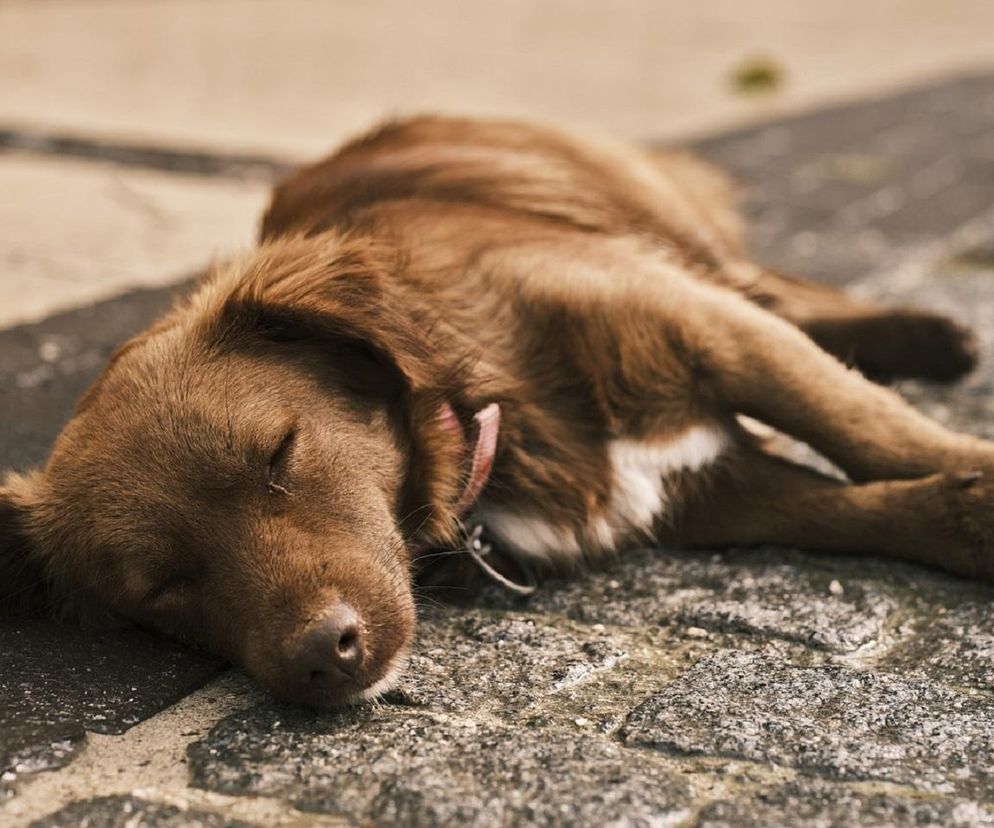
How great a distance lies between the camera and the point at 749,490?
144 inches

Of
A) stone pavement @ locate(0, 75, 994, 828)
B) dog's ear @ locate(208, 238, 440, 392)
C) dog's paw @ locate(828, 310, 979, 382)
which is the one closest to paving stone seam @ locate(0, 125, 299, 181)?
stone pavement @ locate(0, 75, 994, 828)

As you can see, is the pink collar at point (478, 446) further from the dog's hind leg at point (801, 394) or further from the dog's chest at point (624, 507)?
the dog's hind leg at point (801, 394)

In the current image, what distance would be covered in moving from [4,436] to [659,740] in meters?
2.36

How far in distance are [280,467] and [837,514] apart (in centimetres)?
140

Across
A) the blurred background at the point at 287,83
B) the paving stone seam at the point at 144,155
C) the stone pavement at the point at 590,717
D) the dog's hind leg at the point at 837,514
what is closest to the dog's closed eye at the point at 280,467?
the stone pavement at the point at 590,717

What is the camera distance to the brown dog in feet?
9.55

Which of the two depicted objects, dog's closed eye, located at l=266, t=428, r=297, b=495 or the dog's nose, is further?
dog's closed eye, located at l=266, t=428, r=297, b=495

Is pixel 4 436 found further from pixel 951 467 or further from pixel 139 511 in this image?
pixel 951 467

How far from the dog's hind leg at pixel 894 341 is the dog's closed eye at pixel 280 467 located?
1901mm

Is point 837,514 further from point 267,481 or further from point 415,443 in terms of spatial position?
point 267,481

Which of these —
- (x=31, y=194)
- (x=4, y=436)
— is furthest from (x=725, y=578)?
(x=31, y=194)

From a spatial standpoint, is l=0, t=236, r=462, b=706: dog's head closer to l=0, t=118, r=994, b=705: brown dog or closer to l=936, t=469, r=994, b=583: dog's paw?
l=0, t=118, r=994, b=705: brown dog

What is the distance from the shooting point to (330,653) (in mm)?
2680

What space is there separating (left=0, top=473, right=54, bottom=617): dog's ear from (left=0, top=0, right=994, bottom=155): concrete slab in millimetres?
4819
